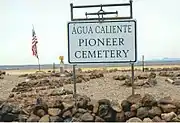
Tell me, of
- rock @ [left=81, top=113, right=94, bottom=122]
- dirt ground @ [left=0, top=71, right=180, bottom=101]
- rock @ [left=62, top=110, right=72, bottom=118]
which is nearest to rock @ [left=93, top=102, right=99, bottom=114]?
rock @ [left=81, top=113, right=94, bottom=122]

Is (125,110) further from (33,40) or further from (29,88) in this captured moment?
(33,40)

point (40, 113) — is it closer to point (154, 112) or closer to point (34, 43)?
point (154, 112)

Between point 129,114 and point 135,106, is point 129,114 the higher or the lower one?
the lower one

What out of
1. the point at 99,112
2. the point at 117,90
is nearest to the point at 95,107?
the point at 99,112

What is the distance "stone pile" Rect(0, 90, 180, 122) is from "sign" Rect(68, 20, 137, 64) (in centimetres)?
107

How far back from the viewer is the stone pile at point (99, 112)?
34.0 feet

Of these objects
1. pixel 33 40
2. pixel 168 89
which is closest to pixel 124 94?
pixel 168 89

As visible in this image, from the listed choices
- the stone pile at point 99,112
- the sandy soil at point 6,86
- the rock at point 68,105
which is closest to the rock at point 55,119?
the stone pile at point 99,112

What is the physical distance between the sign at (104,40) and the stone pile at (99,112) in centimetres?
107

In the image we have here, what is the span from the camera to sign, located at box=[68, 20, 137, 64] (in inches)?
439

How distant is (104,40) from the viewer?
36.6 feet

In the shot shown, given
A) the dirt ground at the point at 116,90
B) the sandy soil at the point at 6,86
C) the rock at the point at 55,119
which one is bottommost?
the sandy soil at the point at 6,86

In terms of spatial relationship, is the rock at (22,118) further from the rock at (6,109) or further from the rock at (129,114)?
the rock at (129,114)

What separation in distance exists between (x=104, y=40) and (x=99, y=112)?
5.56 ft
